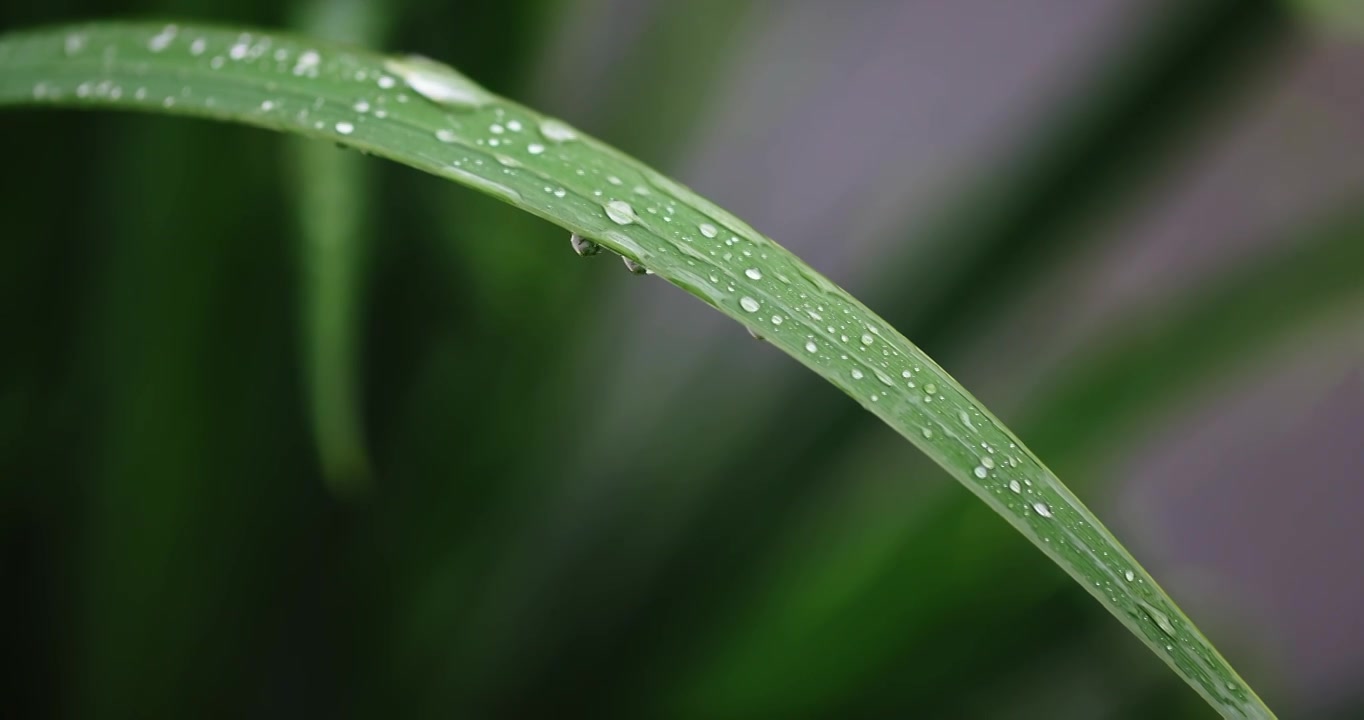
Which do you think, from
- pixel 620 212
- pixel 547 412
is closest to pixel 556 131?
pixel 620 212

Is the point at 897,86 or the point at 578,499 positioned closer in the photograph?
the point at 578,499

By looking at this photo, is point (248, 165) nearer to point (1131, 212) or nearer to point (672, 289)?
point (1131, 212)

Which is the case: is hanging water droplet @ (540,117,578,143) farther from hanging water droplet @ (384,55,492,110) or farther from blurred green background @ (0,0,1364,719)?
blurred green background @ (0,0,1364,719)

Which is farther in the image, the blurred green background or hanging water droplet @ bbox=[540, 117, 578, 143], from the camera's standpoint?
the blurred green background

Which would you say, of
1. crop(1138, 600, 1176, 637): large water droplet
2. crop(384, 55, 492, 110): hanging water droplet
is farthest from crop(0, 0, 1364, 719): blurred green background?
crop(1138, 600, 1176, 637): large water droplet

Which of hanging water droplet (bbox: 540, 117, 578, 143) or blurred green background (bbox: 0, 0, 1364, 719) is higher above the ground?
hanging water droplet (bbox: 540, 117, 578, 143)

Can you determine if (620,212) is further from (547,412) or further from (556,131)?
(547,412)

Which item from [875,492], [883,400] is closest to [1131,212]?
[875,492]
